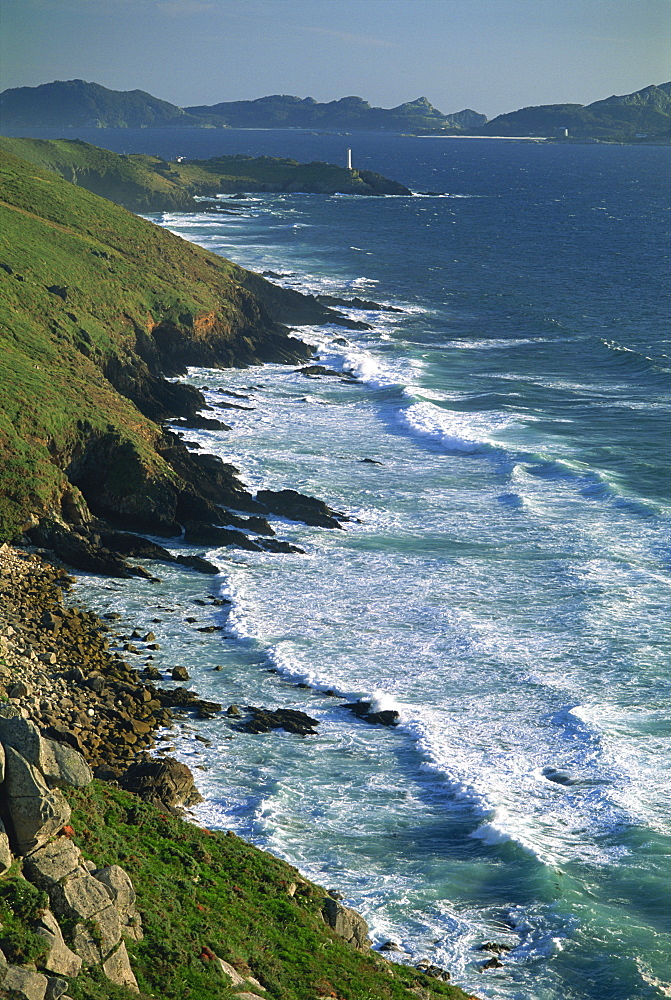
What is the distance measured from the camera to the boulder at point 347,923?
19016 millimetres

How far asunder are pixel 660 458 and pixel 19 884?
4287 centimetres

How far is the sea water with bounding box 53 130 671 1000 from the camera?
22.0 meters

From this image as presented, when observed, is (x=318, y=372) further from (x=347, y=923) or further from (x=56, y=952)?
(x=56, y=952)

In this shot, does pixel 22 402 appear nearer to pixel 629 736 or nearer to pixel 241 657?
pixel 241 657

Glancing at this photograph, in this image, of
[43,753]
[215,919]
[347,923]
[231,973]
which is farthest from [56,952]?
[347,923]

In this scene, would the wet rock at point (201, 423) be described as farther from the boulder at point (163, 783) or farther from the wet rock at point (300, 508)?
the boulder at point (163, 783)

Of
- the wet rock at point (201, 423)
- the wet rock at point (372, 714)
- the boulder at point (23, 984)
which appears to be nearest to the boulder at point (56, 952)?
the boulder at point (23, 984)

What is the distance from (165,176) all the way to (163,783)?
151542 millimetres

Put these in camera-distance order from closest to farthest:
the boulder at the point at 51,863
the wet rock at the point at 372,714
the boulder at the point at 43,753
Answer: the boulder at the point at 51,863, the boulder at the point at 43,753, the wet rock at the point at 372,714

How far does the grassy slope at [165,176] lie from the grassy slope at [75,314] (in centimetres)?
6190

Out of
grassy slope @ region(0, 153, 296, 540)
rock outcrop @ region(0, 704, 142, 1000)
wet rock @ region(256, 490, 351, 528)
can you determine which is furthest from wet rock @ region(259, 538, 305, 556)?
rock outcrop @ region(0, 704, 142, 1000)

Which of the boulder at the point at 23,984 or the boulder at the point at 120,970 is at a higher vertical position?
the boulder at the point at 23,984

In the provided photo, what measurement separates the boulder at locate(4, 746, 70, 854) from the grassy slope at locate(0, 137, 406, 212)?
122444 mm

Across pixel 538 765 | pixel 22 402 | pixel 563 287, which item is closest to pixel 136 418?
pixel 22 402
